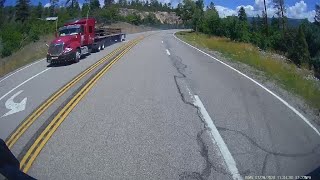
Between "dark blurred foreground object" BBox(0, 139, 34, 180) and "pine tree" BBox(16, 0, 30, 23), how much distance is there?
107 m

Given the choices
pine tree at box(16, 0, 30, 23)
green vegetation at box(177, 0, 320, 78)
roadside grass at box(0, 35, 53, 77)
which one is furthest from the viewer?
pine tree at box(16, 0, 30, 23)

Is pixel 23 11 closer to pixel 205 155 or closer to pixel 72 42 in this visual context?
pixel 72 42

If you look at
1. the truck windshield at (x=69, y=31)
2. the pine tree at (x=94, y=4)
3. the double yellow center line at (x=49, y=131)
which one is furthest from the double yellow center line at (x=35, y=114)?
the pine tree at (x=94, y=4)

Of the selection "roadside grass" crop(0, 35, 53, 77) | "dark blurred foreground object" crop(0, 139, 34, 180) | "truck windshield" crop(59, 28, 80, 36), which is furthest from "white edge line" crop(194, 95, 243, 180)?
"roadside grass" crop(0, 35, 53, 77)

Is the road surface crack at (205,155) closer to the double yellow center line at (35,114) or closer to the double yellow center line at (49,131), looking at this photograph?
the double yellow center line at (49,131)

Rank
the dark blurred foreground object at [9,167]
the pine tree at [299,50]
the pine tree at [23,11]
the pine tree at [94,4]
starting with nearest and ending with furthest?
the dark blurred foreground object at [9,167]
the pine tree at [299,50]
the pine tree at [23,11]
the pine tree at [94,4]

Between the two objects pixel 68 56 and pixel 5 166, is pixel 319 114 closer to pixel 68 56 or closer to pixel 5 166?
pixel 5 166

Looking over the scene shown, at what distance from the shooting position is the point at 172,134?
8297 mm

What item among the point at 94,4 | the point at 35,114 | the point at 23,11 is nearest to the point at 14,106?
the point at 35,114

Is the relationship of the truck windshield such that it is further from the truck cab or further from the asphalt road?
the asphalt road

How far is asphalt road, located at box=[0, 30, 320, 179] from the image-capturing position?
21.2 ft

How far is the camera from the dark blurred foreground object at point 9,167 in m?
5.52

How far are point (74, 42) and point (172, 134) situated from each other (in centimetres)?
1795

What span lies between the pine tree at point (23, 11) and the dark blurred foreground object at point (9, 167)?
106848 millimetres
